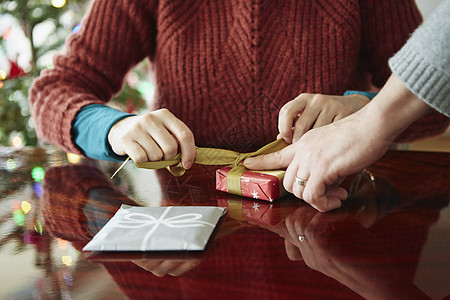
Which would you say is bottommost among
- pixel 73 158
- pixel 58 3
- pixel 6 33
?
pixel 73 158

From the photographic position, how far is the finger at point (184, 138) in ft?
2.10

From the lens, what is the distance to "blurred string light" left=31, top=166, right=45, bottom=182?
0.76 meters

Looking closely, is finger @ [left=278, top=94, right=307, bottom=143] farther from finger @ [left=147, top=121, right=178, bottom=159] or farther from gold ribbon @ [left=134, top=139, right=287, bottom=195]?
finger @ [left=147, top=121, right=178, bottom=159]

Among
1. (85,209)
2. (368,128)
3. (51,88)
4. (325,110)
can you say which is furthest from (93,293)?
(51,88)

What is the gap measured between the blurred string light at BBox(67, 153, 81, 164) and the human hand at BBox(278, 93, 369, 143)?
0.46 m

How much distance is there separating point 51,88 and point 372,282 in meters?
0.79

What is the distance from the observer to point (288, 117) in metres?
0.68

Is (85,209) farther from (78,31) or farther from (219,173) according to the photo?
(78,31)

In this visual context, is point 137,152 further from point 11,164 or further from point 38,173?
point 11,164

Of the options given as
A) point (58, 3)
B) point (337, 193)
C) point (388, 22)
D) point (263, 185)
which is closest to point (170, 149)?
point (263, 185)

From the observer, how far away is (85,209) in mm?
590

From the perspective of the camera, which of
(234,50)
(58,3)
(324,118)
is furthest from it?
(58,3)

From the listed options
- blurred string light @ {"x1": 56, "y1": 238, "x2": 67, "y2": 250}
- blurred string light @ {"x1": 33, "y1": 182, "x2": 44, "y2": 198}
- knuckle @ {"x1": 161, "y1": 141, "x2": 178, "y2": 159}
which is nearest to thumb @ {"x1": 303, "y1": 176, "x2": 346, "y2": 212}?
knuckle @ {"x1": 161, "y1": 141, "x2": 178, "y2": 159}

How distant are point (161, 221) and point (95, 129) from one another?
1.17 ft
